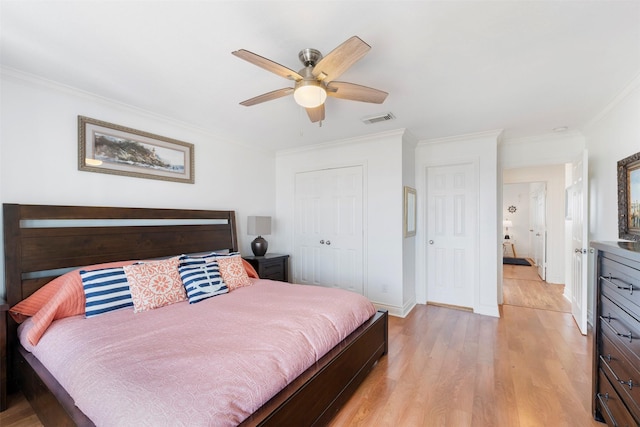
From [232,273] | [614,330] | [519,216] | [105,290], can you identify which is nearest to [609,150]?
[614,330]

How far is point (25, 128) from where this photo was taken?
2217mm

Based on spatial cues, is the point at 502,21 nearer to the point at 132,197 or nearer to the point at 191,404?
the point at 191,404

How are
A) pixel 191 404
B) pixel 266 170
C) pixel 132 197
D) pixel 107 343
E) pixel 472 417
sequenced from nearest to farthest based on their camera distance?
pixel 191 404
pixel 107 343
pixel 472 417
pixel 132 197
pixel 266 170

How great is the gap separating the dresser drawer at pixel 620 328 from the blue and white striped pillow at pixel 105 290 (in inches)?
121

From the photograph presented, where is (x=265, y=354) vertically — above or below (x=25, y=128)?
below

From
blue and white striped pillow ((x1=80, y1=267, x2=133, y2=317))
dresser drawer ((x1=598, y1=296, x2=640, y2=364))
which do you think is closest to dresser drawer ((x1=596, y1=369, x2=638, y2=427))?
dresser drawer ((x1=598, y1=296, x2=640, y2=364))

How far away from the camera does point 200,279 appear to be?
2473 mm

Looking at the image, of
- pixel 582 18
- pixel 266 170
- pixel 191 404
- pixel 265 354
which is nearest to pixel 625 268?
pixel 582 18

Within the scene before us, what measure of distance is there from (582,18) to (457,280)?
10.3 ft

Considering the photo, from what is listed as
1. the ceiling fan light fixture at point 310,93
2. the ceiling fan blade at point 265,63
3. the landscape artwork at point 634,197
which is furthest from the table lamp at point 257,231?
the landscape artwork at point 634,197

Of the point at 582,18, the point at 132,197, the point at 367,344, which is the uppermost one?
the point at 582,18

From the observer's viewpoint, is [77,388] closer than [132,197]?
Yes

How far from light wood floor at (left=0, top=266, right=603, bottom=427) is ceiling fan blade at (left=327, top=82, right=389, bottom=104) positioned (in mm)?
2144

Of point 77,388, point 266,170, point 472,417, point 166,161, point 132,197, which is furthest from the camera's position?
point 266,170
